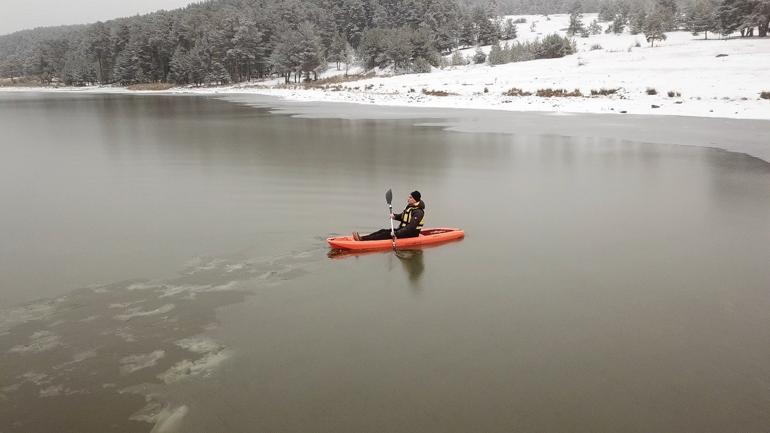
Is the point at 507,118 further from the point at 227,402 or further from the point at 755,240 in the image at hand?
the point at 227,402

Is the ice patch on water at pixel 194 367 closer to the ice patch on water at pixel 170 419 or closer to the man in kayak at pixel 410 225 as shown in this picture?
the ice patch on water at pixel 170 419

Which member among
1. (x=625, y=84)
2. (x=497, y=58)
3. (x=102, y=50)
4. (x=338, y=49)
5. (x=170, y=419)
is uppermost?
(x=102, y=50)

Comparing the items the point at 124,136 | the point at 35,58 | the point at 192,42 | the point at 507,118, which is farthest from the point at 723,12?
the point at 35,58

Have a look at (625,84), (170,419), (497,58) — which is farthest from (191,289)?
(497,58)

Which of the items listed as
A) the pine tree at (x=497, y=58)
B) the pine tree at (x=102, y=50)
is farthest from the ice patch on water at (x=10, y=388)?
the pine tree at (x=102, y=50)

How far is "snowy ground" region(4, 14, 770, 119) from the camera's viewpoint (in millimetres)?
35625

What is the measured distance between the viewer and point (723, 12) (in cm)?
6944

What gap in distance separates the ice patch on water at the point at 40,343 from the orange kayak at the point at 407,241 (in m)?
4.82

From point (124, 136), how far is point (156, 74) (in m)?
101

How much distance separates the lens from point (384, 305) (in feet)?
27.4

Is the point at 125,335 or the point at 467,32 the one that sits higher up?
the point at 467,32

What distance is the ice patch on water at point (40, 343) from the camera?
22.9ft

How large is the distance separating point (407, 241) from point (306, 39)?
293 feet

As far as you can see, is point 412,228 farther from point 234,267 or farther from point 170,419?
point 170,419
